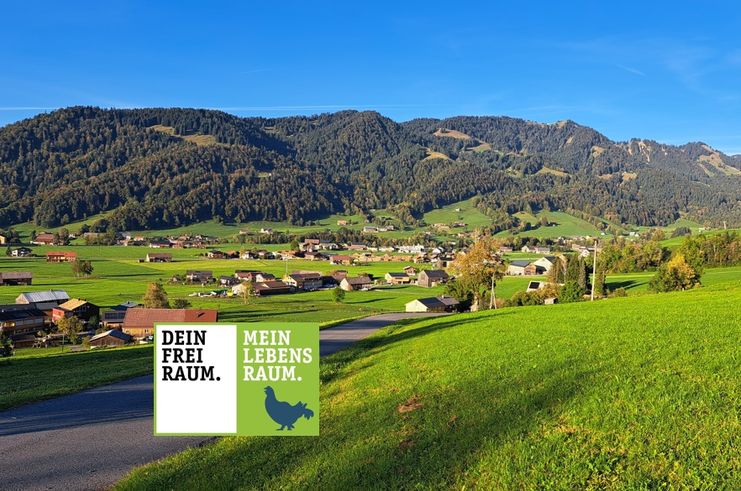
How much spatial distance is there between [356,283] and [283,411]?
3897 inches

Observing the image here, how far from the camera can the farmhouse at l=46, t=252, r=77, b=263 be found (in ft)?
448

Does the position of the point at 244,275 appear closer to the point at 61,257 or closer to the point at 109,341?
the point at 109,341

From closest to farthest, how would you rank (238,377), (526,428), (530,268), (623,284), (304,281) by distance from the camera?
(526,428) < (238,377) < (623,284) < (304,281) < (530,268)

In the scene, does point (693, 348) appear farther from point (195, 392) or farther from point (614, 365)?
point (195, 392)

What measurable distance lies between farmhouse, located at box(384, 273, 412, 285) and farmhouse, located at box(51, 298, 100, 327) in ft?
219

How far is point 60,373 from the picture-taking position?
22.8m

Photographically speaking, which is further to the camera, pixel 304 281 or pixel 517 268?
pixel 517 268

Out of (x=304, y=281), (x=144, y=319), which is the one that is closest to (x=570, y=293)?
(x=144, y=319)

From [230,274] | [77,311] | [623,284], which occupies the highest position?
[623,284]

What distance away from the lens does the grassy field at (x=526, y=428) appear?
22.8 ft

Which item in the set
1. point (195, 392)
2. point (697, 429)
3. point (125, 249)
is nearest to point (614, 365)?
point (697, 429)

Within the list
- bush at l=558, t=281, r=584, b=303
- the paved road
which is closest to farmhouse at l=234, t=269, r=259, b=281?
bush at l=558, t=281, r=584, b=303

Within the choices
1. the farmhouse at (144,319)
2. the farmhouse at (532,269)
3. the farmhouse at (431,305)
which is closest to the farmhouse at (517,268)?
the farmhouse at (532,269)

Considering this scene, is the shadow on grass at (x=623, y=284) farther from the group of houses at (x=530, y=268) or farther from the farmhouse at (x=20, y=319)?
the farmhouse at (x=20, y=319)
